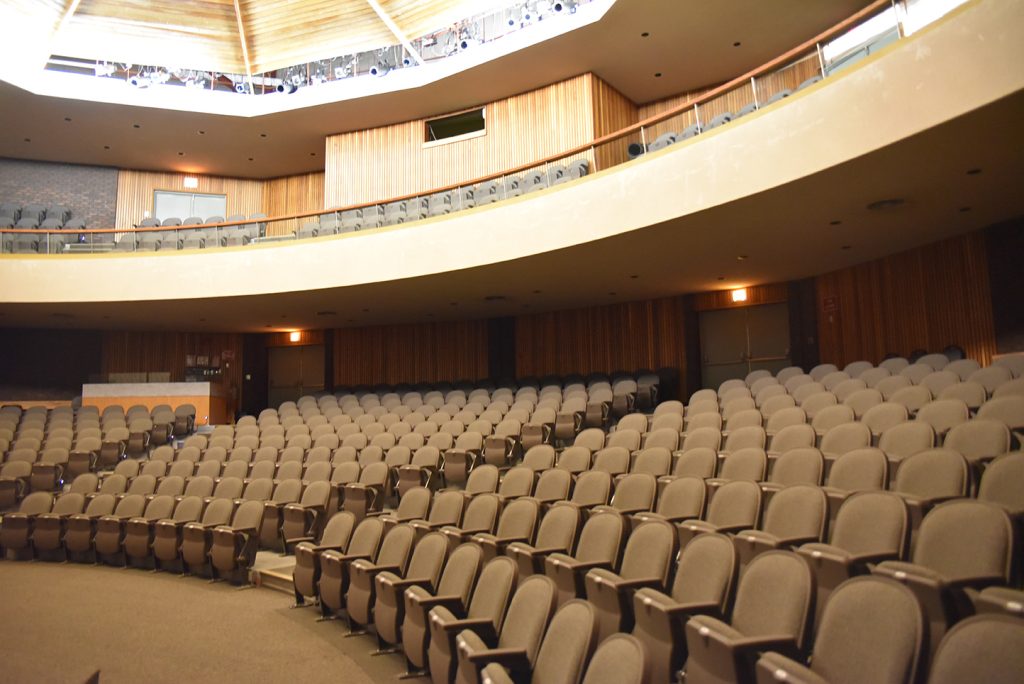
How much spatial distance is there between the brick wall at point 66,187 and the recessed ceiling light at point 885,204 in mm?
13128

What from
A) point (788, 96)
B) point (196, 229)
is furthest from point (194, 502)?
point (788, 96)

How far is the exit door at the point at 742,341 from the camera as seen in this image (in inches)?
388

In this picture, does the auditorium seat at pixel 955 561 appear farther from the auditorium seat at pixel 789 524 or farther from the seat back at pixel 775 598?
the auditorium seat at pixel 789 524

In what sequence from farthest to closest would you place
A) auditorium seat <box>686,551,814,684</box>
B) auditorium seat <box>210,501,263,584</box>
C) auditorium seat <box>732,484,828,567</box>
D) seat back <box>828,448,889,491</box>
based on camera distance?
auditorium seat <box>210,501,263,584</box> < seat back <box>828,448,889,491</box> < auditorium seat <box>732,484,828,567</box> < auditorium seat <box>686,551,814,684</box>

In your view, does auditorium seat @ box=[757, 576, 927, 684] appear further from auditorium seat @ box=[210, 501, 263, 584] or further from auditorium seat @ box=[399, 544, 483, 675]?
auditorium seat @ box=[210, 501, 263, 584]

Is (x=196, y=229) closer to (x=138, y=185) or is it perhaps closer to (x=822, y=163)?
(x=138, y=185)

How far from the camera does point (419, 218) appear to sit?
8.84 meters

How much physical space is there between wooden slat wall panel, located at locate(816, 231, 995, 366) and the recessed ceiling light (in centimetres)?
172

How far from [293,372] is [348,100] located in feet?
Result: 18.1

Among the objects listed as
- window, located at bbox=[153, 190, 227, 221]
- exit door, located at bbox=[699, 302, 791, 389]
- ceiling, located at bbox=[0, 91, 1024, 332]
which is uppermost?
window, located at bbox=[153, 190, 227, 221]

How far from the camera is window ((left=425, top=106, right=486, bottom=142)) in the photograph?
11836 millimetres

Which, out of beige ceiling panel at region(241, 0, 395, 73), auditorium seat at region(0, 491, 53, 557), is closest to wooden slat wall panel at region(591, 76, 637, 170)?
beige ceiling panel at region(241, 0, 395, 73)

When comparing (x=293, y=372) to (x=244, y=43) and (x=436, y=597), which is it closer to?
(x=244, y=43)

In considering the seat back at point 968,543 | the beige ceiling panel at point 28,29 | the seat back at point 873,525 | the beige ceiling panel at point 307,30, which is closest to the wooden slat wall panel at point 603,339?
the beige ceiling panel at point 307,30
